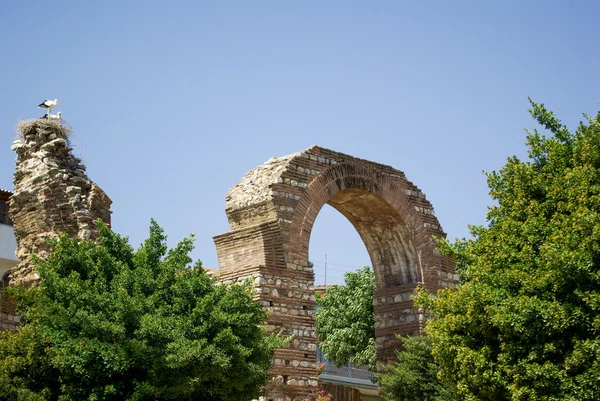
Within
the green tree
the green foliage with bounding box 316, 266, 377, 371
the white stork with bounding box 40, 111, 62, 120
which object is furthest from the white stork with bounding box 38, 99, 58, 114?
the green foliage with bounding box 316, 266, 377, 371

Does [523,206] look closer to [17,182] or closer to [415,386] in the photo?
[415,386]

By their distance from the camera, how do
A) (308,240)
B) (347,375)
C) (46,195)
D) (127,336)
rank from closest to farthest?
(127,336), (46,195), (308,240), (347,375)

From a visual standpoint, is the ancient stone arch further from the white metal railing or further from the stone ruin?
the white metal railing

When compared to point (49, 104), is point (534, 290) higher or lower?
lower

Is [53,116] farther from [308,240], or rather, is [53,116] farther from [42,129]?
[308,240]

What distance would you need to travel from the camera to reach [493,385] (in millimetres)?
10461

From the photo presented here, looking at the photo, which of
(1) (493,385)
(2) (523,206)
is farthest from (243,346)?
(2) (523,206)

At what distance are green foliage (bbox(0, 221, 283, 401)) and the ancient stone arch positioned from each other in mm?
2097

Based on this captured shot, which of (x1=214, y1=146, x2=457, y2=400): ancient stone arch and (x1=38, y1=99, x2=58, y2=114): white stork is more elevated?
(x1=38, y1=99, x2=58, y2=114): white stork

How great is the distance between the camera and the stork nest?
1279 centimetres

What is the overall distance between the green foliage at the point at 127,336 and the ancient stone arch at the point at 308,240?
2.10 meters

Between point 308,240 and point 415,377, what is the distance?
107 inches

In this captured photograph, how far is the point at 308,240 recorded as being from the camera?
1393 centimetres

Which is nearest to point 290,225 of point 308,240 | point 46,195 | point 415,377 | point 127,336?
point 308,240
